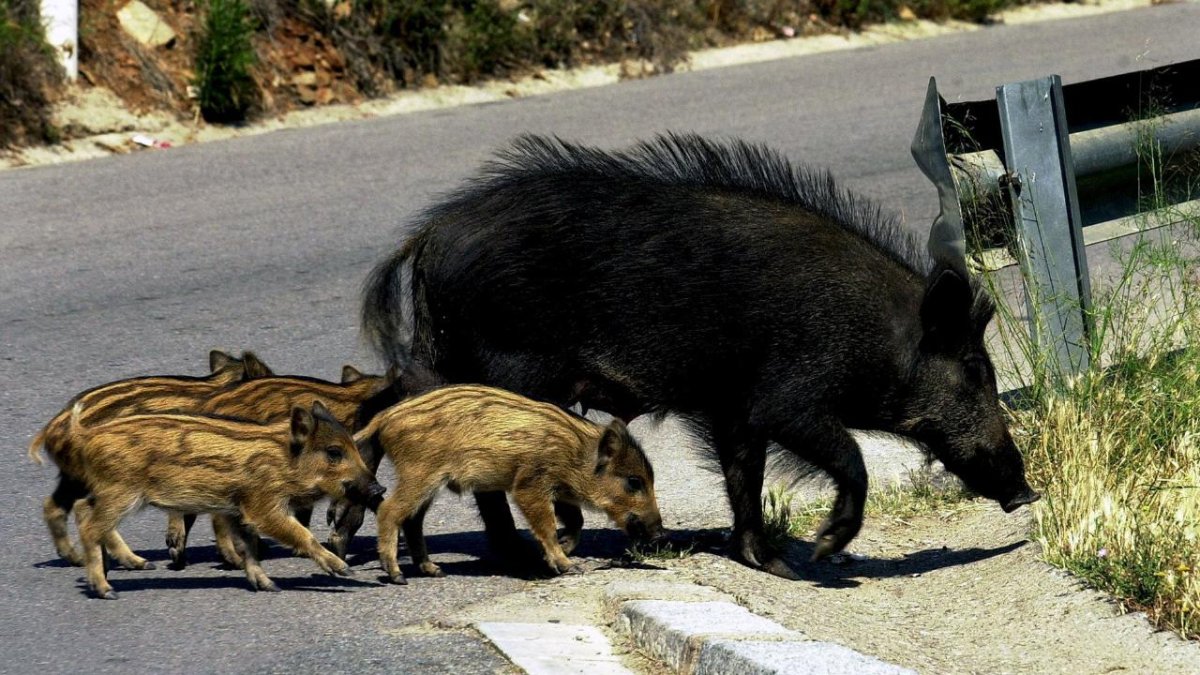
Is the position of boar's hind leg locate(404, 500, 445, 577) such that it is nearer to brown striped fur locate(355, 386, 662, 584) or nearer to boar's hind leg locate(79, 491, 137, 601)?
brown striped fur locate(355, 386, 662, 584)

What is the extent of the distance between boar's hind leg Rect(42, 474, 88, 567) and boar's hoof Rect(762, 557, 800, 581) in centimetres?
237

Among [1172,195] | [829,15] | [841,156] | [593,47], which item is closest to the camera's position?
[1172,195]

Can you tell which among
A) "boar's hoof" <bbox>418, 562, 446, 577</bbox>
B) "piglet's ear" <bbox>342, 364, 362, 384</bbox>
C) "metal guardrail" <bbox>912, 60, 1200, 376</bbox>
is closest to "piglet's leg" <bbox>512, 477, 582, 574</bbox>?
"boar's hoof" <bbox>418, 562, 446, 577</bbox>

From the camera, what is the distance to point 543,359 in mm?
6098

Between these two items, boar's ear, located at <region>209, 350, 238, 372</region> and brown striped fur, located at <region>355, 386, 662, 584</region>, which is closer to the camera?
brown striped fur, located at <region>355, 386, 662, 584</region>

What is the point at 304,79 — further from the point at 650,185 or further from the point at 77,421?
the point at 77,421

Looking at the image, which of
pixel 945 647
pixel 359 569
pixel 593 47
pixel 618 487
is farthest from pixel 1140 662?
pixel 593 47

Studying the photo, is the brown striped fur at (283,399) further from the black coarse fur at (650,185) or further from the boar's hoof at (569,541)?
the boar's hoof at (569,541)

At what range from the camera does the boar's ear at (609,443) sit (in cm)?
599

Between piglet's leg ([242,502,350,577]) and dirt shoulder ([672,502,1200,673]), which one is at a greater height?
piglet's leg ([242,502,350,577])

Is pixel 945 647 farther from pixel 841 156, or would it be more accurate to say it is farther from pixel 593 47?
pixel 593 47

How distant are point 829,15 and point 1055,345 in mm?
10690

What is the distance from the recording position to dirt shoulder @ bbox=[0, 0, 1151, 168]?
476 inches

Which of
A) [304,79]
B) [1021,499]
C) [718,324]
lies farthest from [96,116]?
[1021,499]
